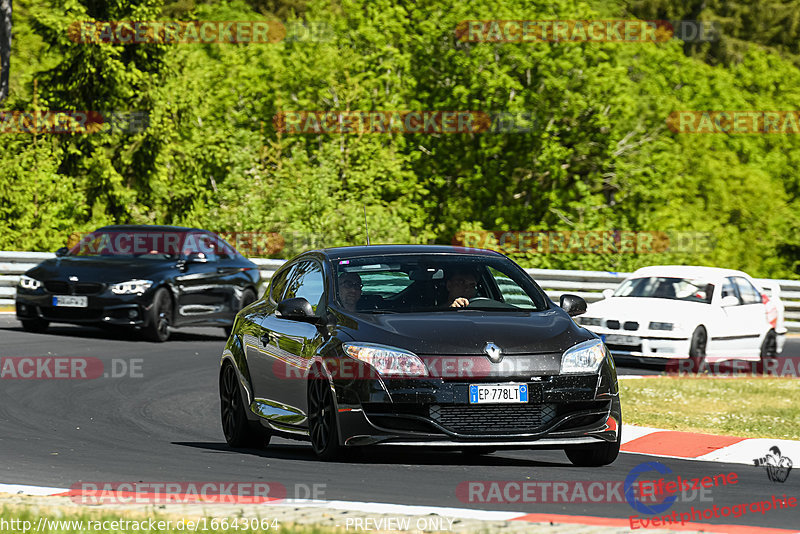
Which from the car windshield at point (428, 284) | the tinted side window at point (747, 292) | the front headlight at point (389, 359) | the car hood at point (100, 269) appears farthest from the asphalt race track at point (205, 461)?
the tinted side window at point (747, 292)

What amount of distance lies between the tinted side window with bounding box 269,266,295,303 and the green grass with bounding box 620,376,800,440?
11.5 ft

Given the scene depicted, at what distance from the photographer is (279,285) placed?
10.7m

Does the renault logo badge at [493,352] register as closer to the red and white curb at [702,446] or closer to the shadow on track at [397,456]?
the shadow on track at [397,456]

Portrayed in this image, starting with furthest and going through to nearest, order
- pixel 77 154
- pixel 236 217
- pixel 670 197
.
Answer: pixel 670 197 < pixel 77 154 < pixel 236 217

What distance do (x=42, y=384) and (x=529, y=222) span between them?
36019mm

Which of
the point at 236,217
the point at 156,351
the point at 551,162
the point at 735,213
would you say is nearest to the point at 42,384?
the point at 156,351

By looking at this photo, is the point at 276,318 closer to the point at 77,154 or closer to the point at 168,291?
the point at 168,291

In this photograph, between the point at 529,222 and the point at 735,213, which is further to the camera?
the point at 735,213

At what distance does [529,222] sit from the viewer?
49312 millimetres

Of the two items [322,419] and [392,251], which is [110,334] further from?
[322,419]

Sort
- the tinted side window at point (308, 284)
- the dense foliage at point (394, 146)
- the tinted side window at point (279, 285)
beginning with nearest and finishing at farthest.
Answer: the tinted side window at point (308, 284) < the tinted side window at point (279, 285) < the dense foliage at point (394, 146)

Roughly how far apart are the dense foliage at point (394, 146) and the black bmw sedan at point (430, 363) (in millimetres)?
22245

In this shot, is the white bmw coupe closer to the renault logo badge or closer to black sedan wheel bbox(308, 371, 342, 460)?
black sedan wheel bbox(308, 371, 342, 460)

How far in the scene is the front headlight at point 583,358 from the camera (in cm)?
Answer: 870
